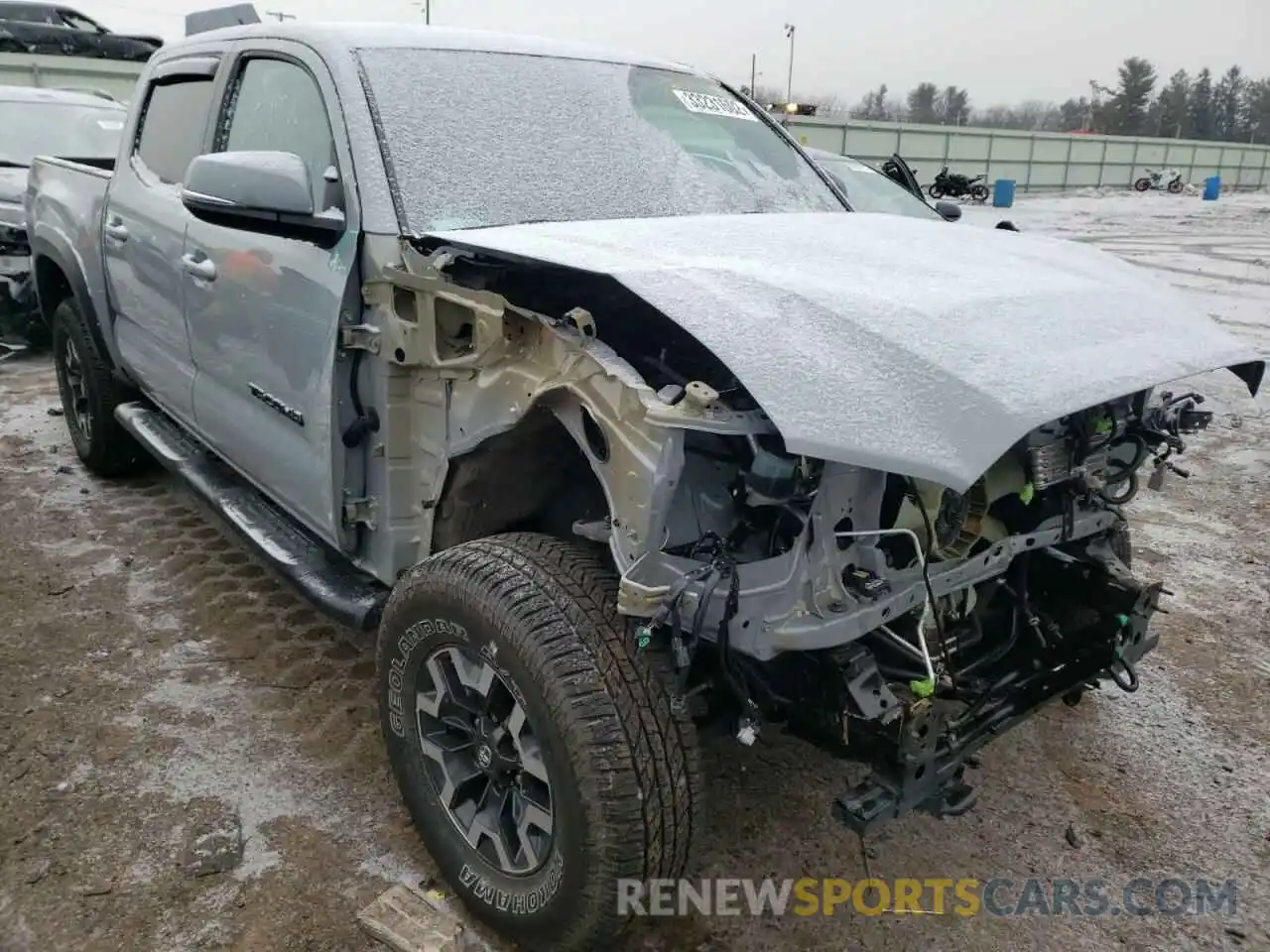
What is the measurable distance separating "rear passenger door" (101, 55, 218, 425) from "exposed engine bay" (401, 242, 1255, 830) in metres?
1.65

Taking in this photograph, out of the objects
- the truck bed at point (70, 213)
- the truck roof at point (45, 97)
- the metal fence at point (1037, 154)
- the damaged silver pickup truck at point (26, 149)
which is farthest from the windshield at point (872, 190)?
the metal fence at point (1037, 154)

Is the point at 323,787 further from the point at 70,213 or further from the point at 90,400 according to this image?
the point at 70,213

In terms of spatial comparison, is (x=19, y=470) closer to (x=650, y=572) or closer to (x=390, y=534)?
(x=390, y=534)

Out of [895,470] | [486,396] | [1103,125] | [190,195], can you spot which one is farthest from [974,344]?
[1103,125]

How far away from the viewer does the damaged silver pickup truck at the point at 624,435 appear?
1.88 m

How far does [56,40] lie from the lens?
12.0 metres

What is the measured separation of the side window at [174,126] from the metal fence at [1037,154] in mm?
22421

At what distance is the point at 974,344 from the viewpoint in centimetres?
190

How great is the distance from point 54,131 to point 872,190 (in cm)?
660

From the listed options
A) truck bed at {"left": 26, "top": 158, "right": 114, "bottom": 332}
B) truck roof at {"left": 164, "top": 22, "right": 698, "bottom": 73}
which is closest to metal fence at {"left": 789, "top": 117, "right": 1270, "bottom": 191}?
truck bed at {"left": 26, "top": 158, "right": 114, "bottom": 332}

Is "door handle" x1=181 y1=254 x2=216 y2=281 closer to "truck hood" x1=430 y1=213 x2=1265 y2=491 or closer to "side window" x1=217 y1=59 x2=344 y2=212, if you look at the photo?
"side window" x1=217 y1=59 x2=344 y2=212

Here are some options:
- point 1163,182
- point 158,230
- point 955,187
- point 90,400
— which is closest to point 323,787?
point 158,230

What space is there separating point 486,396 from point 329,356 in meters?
0.57

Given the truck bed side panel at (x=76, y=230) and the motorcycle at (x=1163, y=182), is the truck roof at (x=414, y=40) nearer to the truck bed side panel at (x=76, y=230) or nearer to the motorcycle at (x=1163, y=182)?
the truck bed side panel at (x=76, y=230)
